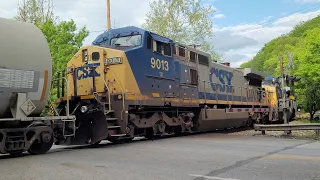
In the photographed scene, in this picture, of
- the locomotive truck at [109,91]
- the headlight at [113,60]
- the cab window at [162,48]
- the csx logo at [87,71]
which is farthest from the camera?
the cab window at [162,48]

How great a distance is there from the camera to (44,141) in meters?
8.88

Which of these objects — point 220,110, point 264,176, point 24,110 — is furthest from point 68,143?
point 220,110

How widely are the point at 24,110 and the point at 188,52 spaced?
8332 mm

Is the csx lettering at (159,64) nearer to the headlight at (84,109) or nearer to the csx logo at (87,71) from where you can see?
the csx logo at (87,71)

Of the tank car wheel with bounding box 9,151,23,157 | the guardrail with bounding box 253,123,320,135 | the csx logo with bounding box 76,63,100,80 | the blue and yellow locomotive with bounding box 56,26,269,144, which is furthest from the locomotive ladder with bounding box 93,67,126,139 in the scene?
the guardrail with bounding box 253,123,320,135

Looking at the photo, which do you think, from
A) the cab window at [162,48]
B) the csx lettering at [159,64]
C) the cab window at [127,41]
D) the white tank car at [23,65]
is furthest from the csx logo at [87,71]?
the white tank car at [23,65]

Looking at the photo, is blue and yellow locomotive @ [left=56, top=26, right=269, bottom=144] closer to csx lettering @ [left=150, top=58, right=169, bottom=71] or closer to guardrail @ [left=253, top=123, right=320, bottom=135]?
csx lettering @ [left=150, top=58, right=169, bottom=71]

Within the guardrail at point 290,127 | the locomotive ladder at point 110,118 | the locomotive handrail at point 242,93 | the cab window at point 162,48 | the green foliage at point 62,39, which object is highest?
the green foliage at point 62,39

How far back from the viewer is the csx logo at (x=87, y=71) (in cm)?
1174

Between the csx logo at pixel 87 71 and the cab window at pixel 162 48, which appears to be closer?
the csx logo at pixel 87 71

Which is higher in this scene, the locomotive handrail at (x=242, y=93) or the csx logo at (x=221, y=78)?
the csx logo at (x=221, y=78)

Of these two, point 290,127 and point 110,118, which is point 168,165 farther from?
point 290,127

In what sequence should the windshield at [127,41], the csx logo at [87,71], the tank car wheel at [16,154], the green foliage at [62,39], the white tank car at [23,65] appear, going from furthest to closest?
the green foliage at [62,39], the windshield at [127,41], the csx logo at [87,71], the tank car wheel at [16,154], the white tank car at [23,65]

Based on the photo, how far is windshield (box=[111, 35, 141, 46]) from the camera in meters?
12.2
